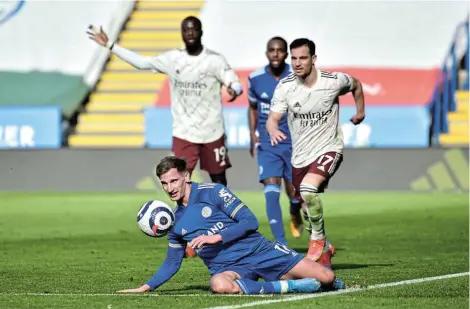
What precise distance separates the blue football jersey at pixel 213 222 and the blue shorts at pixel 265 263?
0.04m

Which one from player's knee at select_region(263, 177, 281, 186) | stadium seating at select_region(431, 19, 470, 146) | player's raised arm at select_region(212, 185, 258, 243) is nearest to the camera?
player's raised arm at select_region(212, 185, 258, 243)

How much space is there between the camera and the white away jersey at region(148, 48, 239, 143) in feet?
43.4

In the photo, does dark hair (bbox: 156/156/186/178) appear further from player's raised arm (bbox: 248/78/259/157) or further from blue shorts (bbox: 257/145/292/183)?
player's raised arm (bbox: 248/78/259/157)

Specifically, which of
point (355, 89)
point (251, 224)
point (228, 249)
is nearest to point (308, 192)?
point (355, 89)

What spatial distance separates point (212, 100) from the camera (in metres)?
13.4

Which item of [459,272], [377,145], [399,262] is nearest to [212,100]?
[399,262]

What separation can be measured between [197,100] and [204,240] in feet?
16.9

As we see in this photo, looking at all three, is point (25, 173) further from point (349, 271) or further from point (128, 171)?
point (349, 271)

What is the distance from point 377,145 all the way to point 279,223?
1360cm

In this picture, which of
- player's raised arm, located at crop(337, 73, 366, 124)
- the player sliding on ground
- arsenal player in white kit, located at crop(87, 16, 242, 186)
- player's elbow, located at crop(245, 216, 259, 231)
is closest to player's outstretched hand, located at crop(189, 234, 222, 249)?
the player sliding on ground

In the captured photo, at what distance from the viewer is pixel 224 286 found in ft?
→ 28.6

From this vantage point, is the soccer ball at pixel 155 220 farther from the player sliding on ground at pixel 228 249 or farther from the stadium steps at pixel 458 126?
the stadium steps at pixel 458 126

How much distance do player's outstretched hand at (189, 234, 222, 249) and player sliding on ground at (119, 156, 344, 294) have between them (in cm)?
12

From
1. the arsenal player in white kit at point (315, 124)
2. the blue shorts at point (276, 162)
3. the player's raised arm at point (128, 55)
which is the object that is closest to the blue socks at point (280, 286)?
the arsenal player in white kit at point (315, 124)
